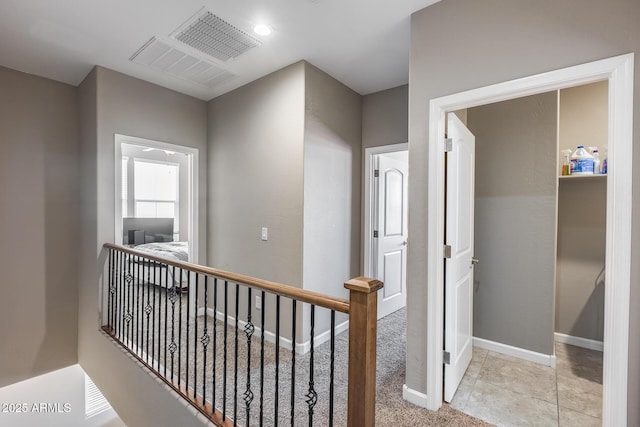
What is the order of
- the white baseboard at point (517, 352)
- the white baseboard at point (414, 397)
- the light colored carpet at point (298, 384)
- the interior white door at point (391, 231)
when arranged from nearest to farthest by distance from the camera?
the light colored carpet at point (298, 384)
the white baseboard at point (414, 397)
the white baseboard at point (517, 352)
the interior white door at point (391, 231)

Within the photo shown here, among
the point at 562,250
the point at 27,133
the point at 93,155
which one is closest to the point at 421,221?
the point at 562,250

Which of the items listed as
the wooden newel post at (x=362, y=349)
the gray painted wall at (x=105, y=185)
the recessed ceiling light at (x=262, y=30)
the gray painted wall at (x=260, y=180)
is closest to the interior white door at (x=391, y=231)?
the gray painted wall at (x=260, y=180)

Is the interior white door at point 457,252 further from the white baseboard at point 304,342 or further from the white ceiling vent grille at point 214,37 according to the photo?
the white ceiling vent grille at point 214,37

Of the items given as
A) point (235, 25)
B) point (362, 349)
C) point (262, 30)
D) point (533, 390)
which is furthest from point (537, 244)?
point (235, 25)

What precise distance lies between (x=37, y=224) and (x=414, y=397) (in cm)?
389

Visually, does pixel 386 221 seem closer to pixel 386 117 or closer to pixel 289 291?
pixel 386 117

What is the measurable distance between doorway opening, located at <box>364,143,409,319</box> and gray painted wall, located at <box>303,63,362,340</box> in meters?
0.14

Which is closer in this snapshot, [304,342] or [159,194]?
[304,342]

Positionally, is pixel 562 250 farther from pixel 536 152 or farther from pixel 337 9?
pixel 337 9

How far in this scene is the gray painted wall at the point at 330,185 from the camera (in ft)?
9.20

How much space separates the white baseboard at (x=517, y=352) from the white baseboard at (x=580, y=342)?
22.1 inches

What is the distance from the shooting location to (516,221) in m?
2.68

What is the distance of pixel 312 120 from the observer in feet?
9.22

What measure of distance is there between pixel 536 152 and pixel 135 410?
13.3 ft
